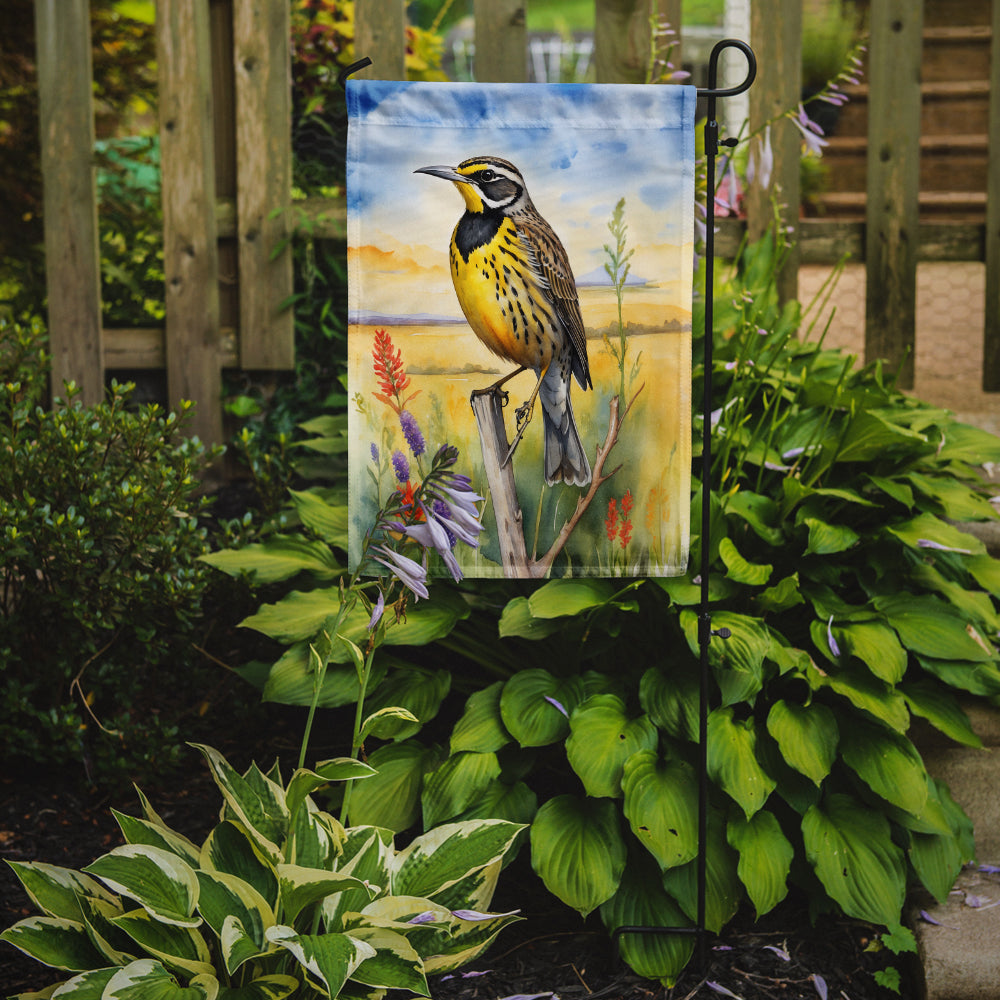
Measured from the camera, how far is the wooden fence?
3.23 metres

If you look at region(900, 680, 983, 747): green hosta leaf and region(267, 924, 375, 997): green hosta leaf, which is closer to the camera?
region(267, 924, 375, 997): green hosta leaf

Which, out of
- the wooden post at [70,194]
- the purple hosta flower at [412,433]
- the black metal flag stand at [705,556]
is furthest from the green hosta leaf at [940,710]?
the wooden post at [70,194]

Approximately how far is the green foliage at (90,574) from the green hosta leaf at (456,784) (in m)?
0.73

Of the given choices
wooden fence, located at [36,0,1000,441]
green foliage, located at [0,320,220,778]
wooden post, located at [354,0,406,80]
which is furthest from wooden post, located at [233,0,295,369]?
green foliage, located at [0,320,220,778]

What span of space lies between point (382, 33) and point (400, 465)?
1.91 meters

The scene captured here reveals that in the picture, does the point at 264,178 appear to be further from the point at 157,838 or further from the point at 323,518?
the point at 157,838

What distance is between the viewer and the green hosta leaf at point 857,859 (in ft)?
6.32

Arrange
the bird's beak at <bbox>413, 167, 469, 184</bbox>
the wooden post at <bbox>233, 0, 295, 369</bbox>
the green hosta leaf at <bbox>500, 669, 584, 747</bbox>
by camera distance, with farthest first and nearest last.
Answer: the wooden post at <bbox>233, 0, 295, 369</bbox> < the green hosta leaf at <bbox>500, 669, 584, 747</bbox> < the bird's beak at <bbox>413, 167, 469, 184</bbox>

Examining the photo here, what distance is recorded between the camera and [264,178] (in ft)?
11.0

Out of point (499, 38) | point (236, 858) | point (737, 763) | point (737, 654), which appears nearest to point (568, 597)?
point (737, 654)

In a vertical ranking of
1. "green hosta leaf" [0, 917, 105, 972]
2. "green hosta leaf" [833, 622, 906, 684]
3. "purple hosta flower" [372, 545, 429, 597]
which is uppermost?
"purple hosta flower" [372, 545, 429, 597]

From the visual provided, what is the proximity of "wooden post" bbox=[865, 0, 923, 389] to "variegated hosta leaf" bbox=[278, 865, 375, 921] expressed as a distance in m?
2.65

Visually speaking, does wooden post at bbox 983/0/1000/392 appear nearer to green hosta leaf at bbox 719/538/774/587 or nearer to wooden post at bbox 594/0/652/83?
wooden post at bbox 594/0/652/83

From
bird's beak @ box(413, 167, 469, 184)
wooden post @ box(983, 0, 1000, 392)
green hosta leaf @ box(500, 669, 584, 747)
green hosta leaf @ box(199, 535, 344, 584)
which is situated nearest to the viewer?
bird's beak @ box(413, 167, 469, 184)
